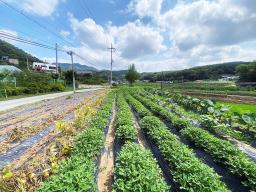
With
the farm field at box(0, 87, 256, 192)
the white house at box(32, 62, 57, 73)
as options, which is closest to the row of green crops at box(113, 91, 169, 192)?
the farm field at box(0, 87, 256, 192)

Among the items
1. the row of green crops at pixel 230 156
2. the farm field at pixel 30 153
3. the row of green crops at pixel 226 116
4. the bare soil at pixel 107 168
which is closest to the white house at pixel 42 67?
the row of green crops at pixel 226 116

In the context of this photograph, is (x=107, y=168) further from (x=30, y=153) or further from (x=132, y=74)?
(x=132, y=74)

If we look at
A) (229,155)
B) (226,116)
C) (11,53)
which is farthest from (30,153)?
(11,53)

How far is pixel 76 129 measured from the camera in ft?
27.8

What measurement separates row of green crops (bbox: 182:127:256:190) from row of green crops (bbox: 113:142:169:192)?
1746 millimetres

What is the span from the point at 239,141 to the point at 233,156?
2873mm

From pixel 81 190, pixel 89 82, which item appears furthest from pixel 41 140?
pixel 89 82

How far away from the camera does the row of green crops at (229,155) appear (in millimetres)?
4141

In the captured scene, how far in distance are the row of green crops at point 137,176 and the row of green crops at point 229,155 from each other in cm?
175

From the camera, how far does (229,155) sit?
16.1ft

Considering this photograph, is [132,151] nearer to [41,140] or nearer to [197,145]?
[197,145]

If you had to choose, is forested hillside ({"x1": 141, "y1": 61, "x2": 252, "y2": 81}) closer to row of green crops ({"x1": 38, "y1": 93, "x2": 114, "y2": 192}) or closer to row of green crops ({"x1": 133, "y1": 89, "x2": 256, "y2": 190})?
row of green crops ({"x1": 133, "y1": 89, "x2": 256, "y2": 190})

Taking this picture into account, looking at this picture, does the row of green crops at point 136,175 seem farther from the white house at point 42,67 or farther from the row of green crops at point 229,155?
the white house at point 42,67

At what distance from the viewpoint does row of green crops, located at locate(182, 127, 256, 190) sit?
414cm
